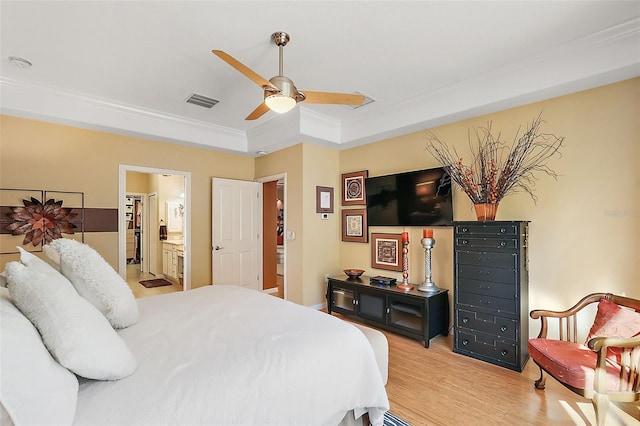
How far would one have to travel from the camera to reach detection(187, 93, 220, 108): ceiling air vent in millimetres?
3584

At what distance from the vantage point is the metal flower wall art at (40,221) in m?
3.47

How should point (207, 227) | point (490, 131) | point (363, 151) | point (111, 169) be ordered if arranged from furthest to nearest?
point (207, 227)
point (363, 151)
point (111, 169)
point (490, 131)

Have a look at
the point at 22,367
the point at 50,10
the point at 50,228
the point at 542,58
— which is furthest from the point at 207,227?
the point at 542,58

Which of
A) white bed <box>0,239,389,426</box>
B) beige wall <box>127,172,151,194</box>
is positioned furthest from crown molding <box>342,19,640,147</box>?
beige wall <box>127,172,151,194</box>

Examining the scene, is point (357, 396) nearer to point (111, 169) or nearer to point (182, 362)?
point (182, 362)

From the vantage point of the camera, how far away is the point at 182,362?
1361 millimetres

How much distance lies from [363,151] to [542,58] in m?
2.32

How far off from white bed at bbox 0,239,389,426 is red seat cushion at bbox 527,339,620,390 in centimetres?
122

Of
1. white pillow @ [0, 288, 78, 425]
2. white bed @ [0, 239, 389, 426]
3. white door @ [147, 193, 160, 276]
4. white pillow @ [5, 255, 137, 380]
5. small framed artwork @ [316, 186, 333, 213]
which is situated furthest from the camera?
white door @ [147, 193, 160, 276]

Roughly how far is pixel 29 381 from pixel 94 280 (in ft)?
2.65

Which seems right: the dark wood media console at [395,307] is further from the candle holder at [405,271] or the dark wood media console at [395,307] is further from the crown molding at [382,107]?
the crown molding at [382,107]

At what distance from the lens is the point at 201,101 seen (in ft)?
12.2

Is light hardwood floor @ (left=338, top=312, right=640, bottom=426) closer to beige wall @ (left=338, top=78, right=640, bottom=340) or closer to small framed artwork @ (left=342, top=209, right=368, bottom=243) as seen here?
beige wall @ (left=338, top=78, right=640, bottom=340)

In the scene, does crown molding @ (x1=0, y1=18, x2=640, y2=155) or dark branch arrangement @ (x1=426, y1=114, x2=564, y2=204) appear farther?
dark branch arrangement @ (x1=426, y1=114, x2=564, y2=204)
